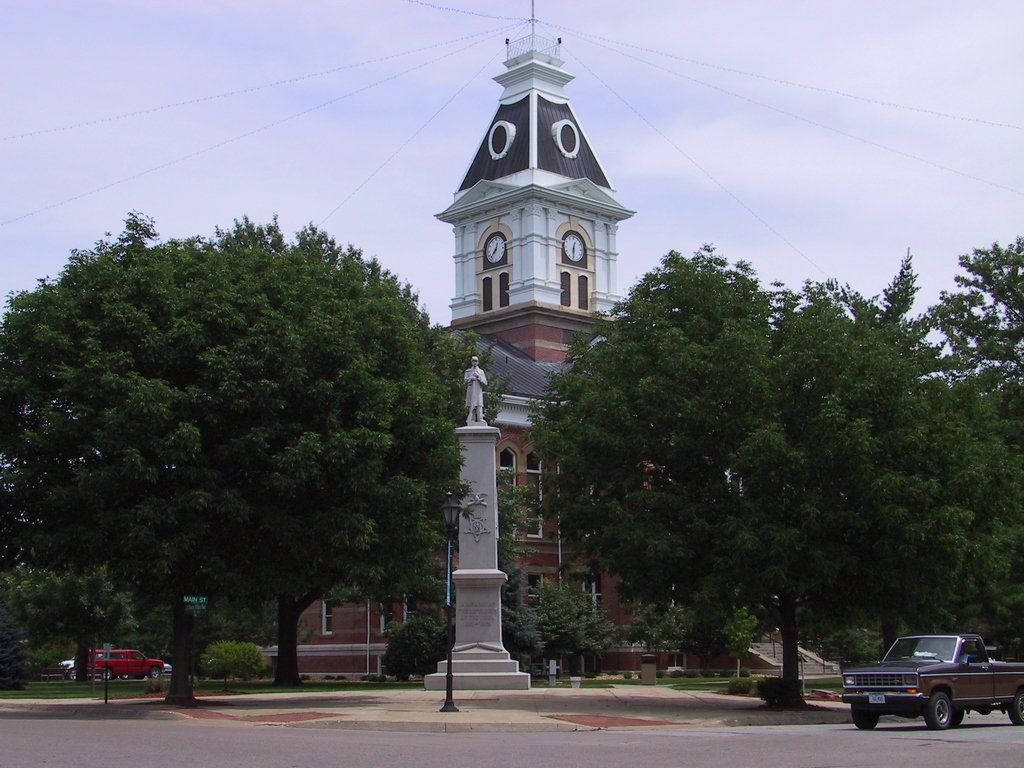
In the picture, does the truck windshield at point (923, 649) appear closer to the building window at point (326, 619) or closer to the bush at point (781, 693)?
the bush at point (781, 693)

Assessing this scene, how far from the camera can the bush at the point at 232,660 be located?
48.7m

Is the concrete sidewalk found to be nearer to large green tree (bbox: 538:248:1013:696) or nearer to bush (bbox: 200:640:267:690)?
large green tree (bbox: 538:248:1013:696)

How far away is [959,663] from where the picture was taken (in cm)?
2353

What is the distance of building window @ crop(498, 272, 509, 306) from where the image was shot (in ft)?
252

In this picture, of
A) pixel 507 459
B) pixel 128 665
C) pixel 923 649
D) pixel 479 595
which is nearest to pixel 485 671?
pixel 479 595

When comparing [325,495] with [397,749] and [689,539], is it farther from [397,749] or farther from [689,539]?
[397,749]

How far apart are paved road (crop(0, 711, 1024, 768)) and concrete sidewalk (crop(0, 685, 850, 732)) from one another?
96cm

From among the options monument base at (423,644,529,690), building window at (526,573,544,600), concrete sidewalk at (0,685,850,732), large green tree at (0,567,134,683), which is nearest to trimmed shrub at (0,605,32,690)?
large green tree at (0,567,134,683)

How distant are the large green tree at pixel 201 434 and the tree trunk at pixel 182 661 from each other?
48 mm

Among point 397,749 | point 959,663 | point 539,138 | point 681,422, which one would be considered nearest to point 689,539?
point 681,422

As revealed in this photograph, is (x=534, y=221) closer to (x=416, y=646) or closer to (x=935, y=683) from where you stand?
(x=416, y=646)

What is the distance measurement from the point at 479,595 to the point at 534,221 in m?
44.3

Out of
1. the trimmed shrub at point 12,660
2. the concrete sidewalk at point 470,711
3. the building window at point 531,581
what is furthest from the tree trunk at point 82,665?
the concrete sidewalk at point 470,711

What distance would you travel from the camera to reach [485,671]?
3247cm
